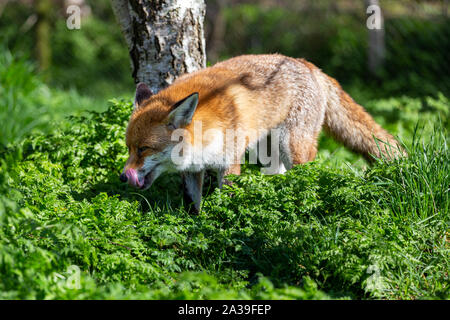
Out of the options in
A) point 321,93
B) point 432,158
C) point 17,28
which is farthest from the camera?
point 17,28

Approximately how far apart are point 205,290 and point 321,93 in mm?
2974

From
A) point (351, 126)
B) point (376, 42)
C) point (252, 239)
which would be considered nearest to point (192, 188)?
point (252, 239)

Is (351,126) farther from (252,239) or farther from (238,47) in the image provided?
(238,47)

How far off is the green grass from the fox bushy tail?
66cm

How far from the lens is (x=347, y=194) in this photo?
12.0 feet

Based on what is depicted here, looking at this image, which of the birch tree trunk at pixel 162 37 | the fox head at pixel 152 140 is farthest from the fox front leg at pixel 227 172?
the birch tree trunk at pixel 162 37

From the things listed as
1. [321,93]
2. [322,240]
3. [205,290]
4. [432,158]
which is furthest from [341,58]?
[205,290]

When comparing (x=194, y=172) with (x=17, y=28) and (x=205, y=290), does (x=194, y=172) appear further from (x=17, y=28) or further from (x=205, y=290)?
(x=17, y=28)

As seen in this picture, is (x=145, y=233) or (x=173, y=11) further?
(x=173, y=11)

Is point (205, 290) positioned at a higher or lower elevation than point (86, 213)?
lower

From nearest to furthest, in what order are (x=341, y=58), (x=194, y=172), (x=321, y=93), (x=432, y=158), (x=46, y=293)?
(x=46, y=293) → (x=432, y=158) → (x=194, y=172) → (x=321, y=93) → (x=341, y=58)

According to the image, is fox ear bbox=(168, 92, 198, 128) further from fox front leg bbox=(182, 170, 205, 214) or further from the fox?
fox front leg bbox=(182, 170, 205, 214)

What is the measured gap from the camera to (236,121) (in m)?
4.44

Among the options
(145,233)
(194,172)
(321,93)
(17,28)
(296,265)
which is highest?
(17,28)
